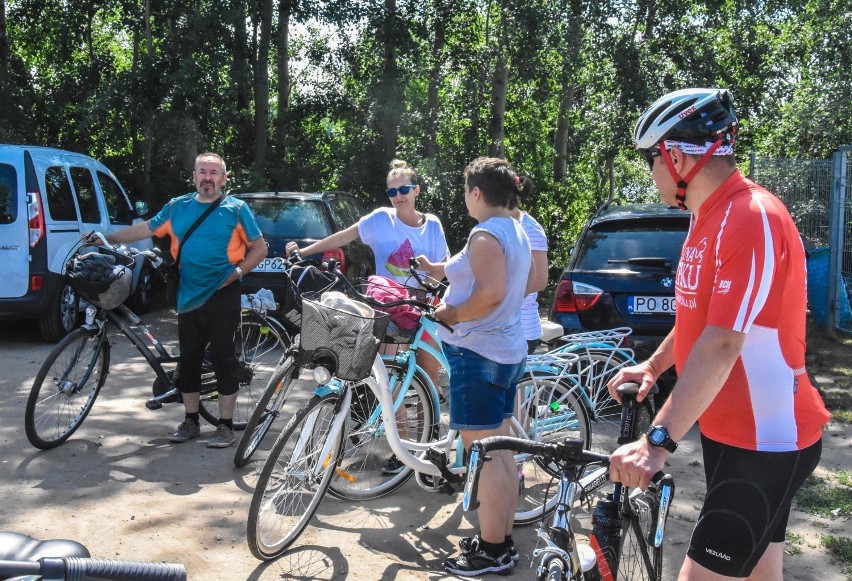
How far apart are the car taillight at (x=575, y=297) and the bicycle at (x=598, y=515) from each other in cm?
447

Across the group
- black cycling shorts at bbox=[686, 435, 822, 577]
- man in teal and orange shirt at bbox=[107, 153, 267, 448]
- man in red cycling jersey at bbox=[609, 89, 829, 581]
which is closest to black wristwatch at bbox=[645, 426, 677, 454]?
man in red cycling jersey at bbox=[609, 89, 829, 581]

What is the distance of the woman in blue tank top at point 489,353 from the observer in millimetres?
4078

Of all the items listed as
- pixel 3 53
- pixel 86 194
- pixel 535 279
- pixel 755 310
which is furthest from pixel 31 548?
pixel 3 53

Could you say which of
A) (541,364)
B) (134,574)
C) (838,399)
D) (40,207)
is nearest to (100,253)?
(541,364)

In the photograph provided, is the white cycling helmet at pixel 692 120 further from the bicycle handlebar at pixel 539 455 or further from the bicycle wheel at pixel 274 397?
the bicycle wheel at pixel 274 397

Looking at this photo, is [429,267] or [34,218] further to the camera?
[34,218]

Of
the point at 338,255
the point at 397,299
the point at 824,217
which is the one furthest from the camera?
the point at 824,217

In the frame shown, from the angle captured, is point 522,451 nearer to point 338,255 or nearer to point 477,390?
point 477,390

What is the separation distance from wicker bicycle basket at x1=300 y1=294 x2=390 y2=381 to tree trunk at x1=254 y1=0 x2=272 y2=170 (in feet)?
39.0

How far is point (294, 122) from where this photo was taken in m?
16.9

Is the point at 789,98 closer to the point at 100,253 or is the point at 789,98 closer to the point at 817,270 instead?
the point at 817,270

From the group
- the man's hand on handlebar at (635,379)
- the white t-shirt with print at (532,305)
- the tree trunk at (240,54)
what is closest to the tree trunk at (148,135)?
the tree trunk at (240,54)

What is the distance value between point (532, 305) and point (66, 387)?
293 cm

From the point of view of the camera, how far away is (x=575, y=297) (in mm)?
7125
